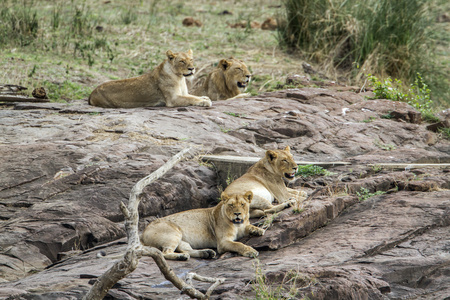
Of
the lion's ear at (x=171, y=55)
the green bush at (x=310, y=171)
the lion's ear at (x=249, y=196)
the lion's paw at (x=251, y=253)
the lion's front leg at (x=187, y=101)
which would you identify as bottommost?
the lion's front leg at (x=187, y=101)

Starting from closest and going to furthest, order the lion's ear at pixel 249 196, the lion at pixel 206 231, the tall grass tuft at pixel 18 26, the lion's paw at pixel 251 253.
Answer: the lion's paw at pixel 251 253 → the lion at pixel 206 231 → the lion's ear at pixel 249 196 → the tall grass tuft at pixel 18 26

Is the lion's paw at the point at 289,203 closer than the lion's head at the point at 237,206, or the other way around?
the lion's head at the point at 237,206

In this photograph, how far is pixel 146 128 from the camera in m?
9.52

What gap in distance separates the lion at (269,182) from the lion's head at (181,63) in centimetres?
412

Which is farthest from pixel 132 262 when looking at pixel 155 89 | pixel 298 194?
pixel 155 89

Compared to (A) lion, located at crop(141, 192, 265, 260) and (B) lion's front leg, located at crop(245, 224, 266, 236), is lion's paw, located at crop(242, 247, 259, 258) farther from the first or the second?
(B) lion's front leg, located at crop(245, 224, 266, 236)

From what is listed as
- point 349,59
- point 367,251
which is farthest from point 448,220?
point 349,59

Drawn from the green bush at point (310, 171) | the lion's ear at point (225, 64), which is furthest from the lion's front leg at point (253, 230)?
the lion's ear at point (225, 64)

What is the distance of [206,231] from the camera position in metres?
6.55

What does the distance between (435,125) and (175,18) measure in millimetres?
11286

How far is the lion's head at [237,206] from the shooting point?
20.5ft

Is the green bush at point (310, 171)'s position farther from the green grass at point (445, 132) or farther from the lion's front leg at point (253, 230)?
the green grass at point (445, 132)

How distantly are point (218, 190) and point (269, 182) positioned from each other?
111 cm

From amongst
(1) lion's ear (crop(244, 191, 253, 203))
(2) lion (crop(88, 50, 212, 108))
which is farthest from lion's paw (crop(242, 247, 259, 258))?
(2) lion (crop(88, 50, 212, 108))
